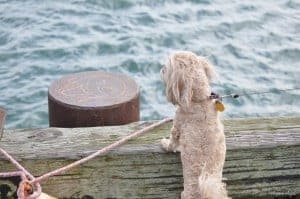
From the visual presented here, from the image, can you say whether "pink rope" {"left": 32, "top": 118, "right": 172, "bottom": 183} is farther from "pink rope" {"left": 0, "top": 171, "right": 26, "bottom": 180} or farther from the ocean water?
the ocean water

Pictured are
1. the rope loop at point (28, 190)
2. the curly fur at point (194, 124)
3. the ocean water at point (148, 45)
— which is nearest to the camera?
the rope loop at point (28, 190)

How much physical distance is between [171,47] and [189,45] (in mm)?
254

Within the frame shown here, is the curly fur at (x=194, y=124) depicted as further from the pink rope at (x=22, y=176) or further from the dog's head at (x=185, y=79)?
the pink rope at (x=22, y=176)

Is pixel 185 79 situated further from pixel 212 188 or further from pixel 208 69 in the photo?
pixel 212 188

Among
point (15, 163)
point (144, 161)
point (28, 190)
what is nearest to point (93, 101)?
point (144, 161)

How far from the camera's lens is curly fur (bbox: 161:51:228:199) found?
8.82 ft

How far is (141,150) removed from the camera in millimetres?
2771

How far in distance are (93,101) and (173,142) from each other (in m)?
0.91

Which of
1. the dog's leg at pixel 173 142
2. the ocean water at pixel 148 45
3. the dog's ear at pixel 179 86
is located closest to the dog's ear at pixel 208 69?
the dog's ear at pixel 179 86

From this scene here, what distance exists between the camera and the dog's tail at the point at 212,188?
8.40ft

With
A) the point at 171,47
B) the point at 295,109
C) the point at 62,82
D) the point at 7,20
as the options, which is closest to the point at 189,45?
the point at 171,47

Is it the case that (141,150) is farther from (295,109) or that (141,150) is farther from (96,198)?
(295,109)

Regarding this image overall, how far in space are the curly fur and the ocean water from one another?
4.46 meters

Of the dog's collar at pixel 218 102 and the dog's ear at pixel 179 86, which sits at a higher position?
the dog's ear at pixel 179 86
